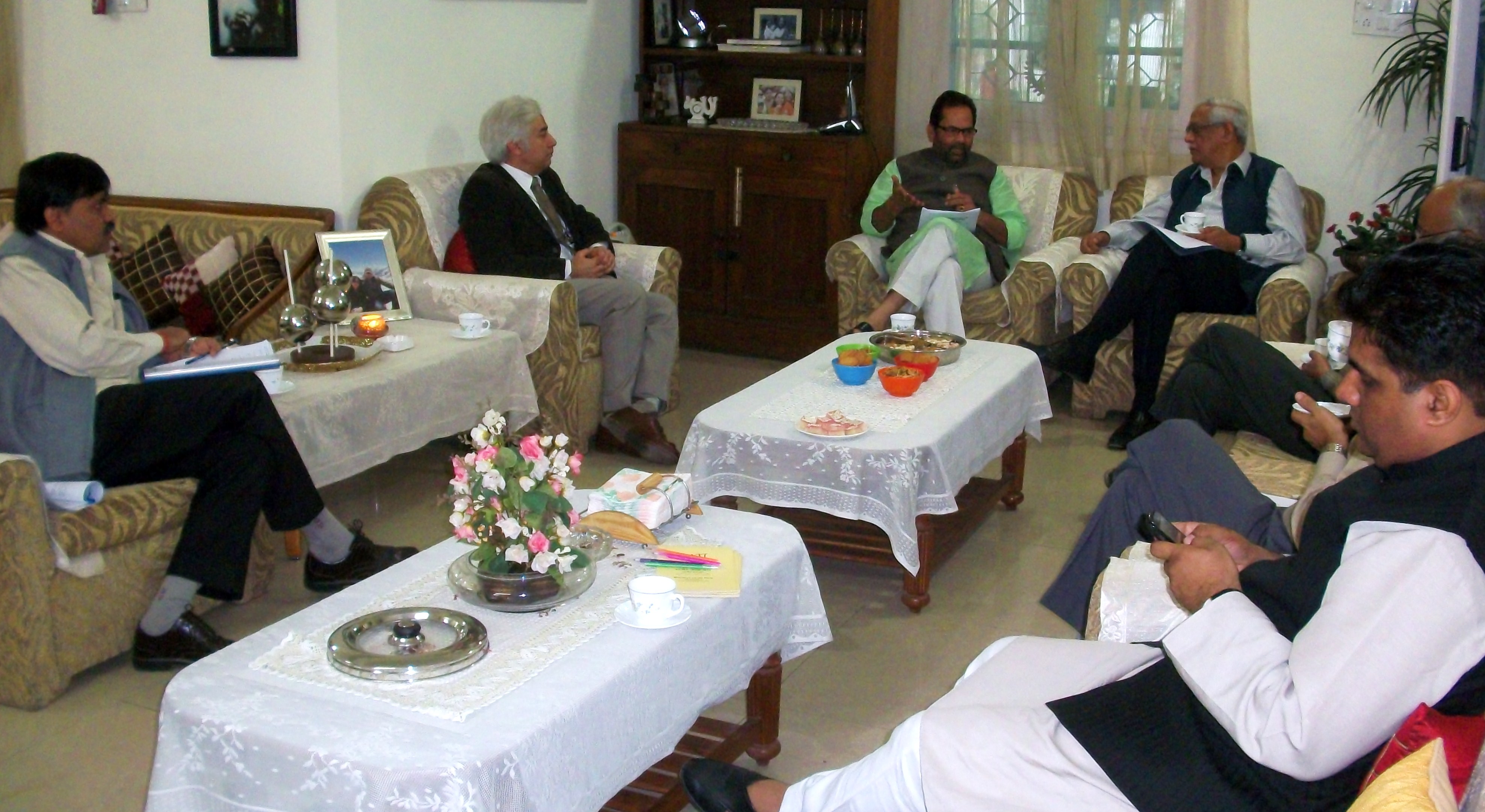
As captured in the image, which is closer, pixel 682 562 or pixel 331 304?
pixel 682 562

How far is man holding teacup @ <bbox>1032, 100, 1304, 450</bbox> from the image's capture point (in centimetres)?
458

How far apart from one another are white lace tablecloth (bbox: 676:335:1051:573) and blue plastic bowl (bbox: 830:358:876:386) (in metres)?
0.08

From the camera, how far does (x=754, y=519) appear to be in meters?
2.53

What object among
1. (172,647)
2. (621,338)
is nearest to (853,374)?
(621,338)

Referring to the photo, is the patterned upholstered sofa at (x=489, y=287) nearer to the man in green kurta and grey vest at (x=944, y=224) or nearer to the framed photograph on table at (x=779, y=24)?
the man in green kurta and grey vest at (x=944, y=224)

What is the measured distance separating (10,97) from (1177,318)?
166 inches

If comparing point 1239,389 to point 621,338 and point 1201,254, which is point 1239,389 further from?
point 621,338

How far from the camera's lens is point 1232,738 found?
5.21 ft

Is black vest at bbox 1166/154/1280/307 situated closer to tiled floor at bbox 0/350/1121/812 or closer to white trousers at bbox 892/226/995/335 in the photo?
white trousers at bbox 892/226/995/335

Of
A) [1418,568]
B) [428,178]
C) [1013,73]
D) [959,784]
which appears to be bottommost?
[959,784]

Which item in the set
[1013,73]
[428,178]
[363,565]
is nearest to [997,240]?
[1013,73]

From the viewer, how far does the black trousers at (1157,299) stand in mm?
4570

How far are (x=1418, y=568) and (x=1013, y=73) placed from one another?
4.38m

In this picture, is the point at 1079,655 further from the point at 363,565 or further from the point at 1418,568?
the point at 363,565
